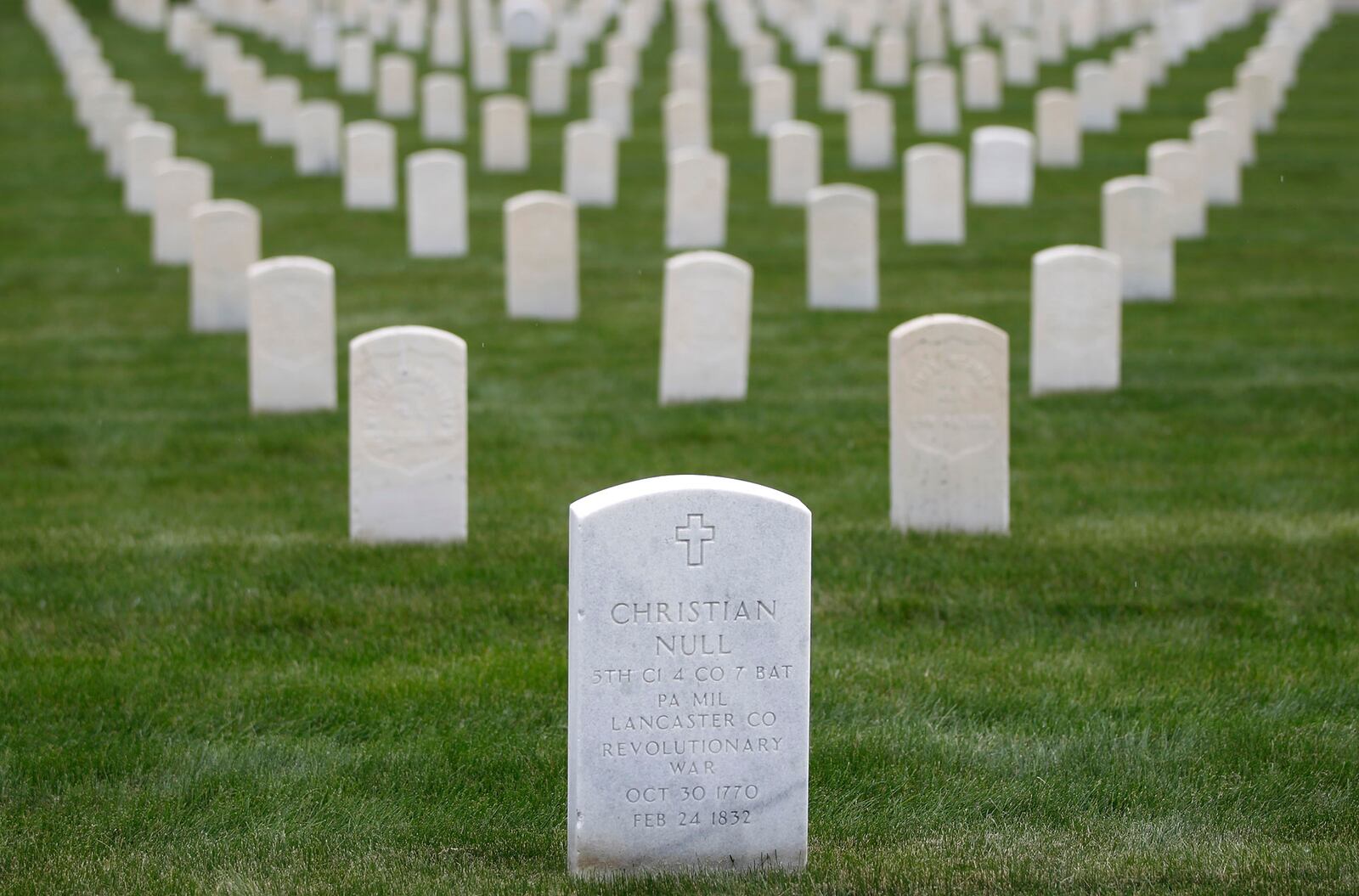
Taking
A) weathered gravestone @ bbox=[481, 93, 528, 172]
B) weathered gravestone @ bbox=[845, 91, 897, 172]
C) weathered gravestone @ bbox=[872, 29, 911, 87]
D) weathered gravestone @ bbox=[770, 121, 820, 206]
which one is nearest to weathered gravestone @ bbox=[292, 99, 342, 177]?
weathered gravestone @ bbox=[481, 93, 528, 172]

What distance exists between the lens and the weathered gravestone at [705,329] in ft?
35.7

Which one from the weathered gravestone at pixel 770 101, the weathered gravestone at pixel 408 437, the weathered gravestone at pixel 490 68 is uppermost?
the weathered gravestone at pixel 490 68

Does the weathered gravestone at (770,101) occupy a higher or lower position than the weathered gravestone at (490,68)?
lower

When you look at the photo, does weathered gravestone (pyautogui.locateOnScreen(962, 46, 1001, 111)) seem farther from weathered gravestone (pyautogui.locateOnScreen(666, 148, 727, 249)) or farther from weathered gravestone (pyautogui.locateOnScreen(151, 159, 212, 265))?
weathered gravestone (pyautogui.locateOnScreen(151, 159, 212, 265))

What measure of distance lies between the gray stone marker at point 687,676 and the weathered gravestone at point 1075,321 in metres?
6.22

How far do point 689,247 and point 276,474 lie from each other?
8.11 metres

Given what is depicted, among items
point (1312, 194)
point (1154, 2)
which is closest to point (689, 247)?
point (1312, 194)

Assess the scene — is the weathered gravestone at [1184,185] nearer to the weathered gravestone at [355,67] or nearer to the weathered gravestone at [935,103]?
the weathered gravestone at [935,103]

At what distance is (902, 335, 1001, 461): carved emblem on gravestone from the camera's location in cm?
829

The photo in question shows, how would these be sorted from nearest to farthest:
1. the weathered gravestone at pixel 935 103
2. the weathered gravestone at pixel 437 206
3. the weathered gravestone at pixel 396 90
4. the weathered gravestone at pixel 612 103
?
1. the weathered gravestone at pixel 437 206
2. the weathered gravestone at pixel 612 103
3. the weathered gravestone at pixel 935 103
4. the weathered gravestone at pixel 396 90

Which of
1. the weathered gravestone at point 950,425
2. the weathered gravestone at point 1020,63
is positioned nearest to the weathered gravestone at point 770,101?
the weathered gravestone at point 1020,63

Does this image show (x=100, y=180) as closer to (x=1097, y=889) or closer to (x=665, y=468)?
(x=665, y=468)

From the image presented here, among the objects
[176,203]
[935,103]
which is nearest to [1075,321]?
[176,203]

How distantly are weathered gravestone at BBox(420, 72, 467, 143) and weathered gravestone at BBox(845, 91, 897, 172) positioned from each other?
5.04m
